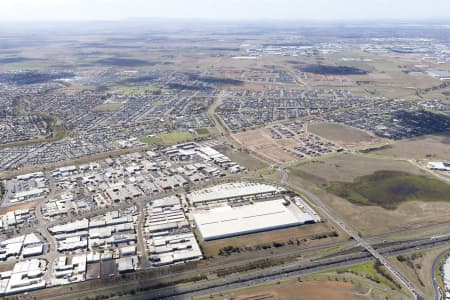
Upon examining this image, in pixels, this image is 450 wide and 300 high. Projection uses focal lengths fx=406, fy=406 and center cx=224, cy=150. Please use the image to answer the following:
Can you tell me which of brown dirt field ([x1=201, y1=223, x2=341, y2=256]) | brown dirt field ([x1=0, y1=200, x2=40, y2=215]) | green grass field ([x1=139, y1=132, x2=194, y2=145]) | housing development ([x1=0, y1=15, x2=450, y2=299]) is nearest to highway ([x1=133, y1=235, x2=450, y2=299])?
housing development ([x1=0, y1=15, x2=450, y2=299])

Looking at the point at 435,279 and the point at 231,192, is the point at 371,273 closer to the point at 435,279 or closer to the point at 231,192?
the point at 435,279

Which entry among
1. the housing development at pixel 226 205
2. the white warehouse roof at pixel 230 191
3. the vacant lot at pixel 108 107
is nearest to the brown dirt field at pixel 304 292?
the housing development at pixel 226 205

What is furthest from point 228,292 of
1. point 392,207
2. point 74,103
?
point 74,103

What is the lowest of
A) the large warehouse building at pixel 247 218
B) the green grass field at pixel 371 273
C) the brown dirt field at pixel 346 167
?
the green grass field at pixel 371 273

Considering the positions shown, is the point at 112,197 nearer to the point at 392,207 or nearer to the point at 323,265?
the point at 323,265

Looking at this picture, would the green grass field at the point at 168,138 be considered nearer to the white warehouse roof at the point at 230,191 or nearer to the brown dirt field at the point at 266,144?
the brown dirt field at the point at 266,144

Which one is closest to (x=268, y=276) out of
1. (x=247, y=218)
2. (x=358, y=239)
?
(x=247, y=218)

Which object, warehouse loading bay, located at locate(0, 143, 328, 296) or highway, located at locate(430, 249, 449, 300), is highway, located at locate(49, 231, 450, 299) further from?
warehouse loading bay, located at locate(0, 143, 328, 296)
